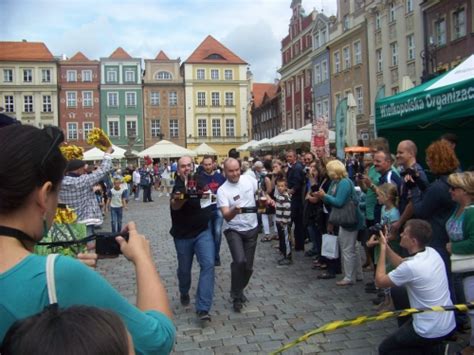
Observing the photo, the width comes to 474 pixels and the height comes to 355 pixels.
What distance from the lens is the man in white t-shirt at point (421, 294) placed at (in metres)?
3.85

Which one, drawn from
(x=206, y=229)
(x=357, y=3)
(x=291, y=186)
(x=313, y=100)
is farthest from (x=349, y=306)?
(x=313, y=100)

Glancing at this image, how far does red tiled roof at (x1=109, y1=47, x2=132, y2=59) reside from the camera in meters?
67.0

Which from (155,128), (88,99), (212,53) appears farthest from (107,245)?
(212,53)

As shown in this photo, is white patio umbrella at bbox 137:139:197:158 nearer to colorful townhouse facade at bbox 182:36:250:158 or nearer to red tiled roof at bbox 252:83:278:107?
colorful townhouse facade at bbox 182:36:250:158

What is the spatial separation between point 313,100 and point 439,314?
4505 centimetres

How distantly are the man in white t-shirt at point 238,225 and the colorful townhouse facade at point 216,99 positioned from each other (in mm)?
62231

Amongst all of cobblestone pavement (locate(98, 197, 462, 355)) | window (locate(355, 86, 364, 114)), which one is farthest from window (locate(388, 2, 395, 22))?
cobblestone pavement (locate(98, 197, 462, 355))

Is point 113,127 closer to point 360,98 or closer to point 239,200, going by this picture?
point 360,98

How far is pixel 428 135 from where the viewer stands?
317 inches

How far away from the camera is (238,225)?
6410 millimetres

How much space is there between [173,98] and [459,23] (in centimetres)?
4661

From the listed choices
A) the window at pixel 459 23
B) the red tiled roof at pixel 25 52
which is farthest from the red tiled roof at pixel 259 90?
the window at pixel 459 23

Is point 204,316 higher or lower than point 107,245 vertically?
lower

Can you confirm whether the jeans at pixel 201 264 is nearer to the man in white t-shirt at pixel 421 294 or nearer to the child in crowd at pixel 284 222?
the man in white t-shirt at pixel 421 294
